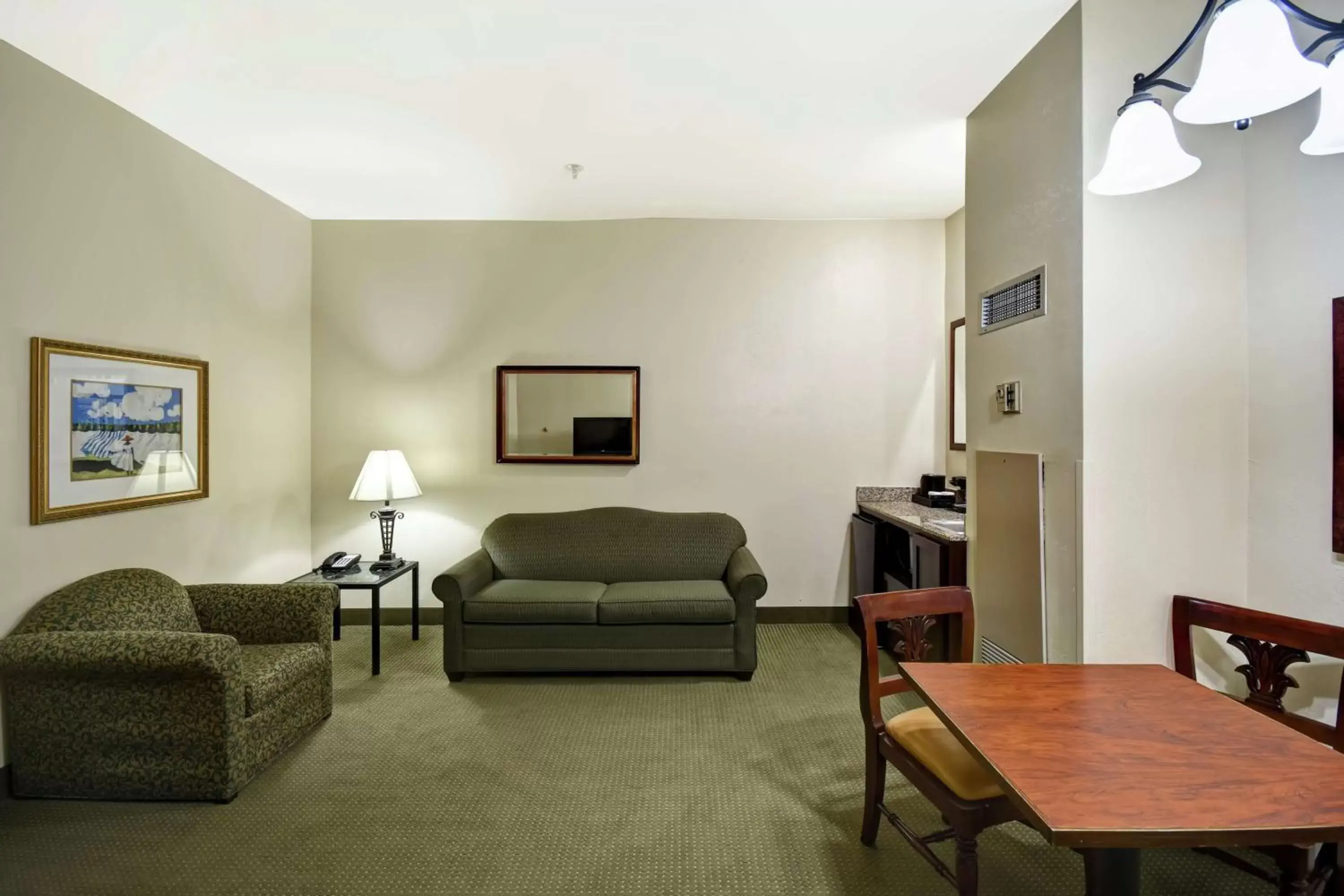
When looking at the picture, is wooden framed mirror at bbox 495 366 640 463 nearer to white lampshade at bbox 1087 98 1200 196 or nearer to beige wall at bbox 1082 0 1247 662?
beige wall at bbox 1082 0 1247 662

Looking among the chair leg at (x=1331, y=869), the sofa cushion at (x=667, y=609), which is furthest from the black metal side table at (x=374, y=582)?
the chair leg at (x=1331, y=869)

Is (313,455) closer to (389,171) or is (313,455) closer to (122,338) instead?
(122,338)

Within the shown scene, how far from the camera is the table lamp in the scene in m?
3.83

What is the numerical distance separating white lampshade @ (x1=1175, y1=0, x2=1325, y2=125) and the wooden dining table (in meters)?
1.28

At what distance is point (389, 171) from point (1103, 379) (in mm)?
3664

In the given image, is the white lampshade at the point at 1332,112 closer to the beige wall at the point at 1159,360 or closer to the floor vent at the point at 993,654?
the beige wall at the point at 1159,360

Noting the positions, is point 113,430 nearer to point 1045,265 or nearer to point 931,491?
point 1045,265

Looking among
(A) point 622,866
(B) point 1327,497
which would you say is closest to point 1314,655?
(B) point 1327,497

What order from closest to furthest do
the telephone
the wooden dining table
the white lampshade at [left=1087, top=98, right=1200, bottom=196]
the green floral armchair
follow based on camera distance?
the wooden dining table → the white lampshade at [left=1087, top=98, right=1200, bottom=196] → the green floral armchair → the telephone

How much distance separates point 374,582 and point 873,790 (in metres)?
2.75

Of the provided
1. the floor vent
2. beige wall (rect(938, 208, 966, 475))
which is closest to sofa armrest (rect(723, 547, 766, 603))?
the floor vent

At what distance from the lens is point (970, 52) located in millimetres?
2443

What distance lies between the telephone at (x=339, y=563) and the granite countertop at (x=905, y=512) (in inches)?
129

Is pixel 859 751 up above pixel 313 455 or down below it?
below
